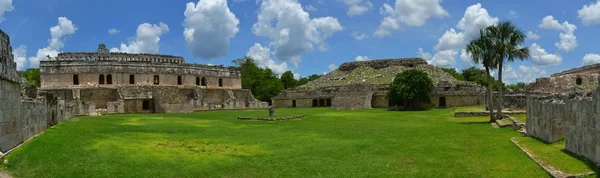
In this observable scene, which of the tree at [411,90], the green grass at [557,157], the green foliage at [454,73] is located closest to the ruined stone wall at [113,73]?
the tree at [411,90]

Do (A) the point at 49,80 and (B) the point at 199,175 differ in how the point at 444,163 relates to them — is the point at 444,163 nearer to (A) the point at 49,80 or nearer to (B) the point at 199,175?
(B) the point at 199,175

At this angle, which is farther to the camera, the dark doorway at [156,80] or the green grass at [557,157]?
the dark doorway at [156,80]

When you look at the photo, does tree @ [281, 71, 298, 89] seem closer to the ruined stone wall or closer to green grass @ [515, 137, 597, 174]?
the ruined stone wall

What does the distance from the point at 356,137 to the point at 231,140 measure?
3.60 metres

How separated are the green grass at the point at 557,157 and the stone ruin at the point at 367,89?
2531cm

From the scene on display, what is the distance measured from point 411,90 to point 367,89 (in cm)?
738

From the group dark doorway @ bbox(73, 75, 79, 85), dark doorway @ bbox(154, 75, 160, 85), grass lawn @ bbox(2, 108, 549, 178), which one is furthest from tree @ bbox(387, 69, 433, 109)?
dark doorway @ bbox(73, 75, 79, 85)

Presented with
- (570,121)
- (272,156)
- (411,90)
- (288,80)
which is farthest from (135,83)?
(570,121)

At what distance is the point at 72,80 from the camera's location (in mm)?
36688

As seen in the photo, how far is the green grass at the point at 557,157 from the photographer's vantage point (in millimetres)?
7564

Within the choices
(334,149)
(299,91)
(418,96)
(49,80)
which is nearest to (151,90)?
(49,80)

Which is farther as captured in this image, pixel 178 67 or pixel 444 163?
pixel 178 67

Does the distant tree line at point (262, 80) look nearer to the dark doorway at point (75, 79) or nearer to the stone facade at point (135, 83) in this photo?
the stone facade at point (135, 83)

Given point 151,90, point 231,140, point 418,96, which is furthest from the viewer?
point 151,90
